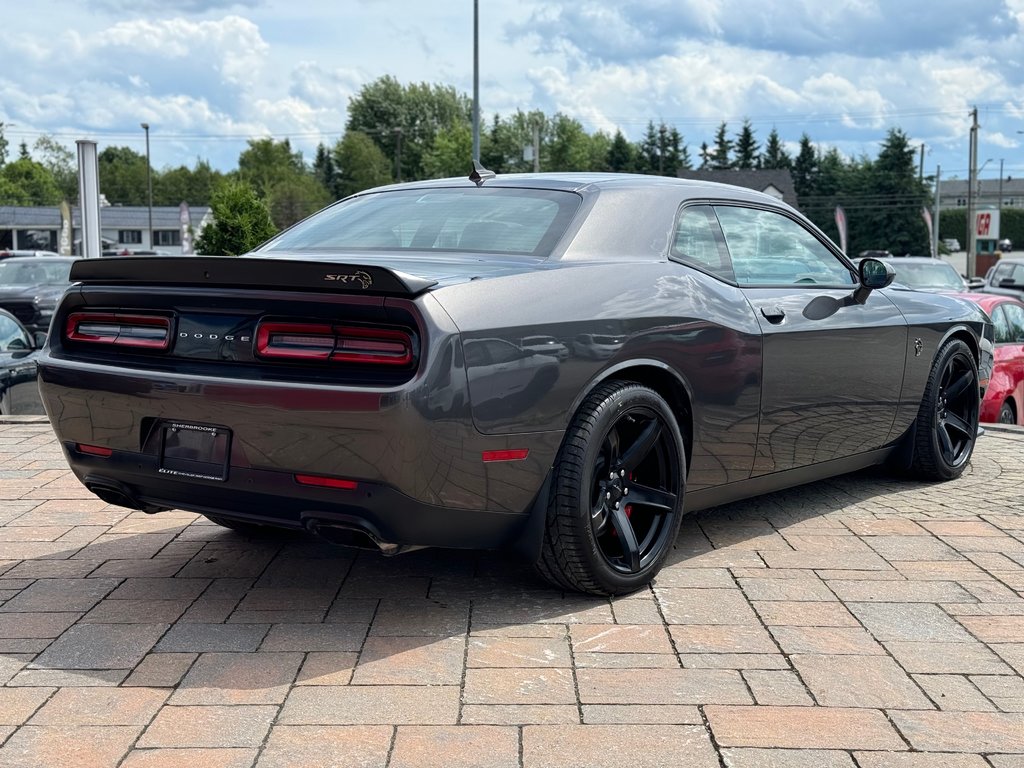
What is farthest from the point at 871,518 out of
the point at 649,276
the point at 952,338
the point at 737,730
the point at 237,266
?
the point at 237,266

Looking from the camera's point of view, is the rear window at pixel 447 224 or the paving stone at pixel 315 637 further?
the rear window at pixel 447 224

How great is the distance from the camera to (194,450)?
380cm

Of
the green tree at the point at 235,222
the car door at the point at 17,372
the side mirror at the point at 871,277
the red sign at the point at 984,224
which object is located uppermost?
the red sign at the point at 984,224

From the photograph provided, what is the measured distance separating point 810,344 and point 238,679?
2772 mm

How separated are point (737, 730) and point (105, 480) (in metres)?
2.28

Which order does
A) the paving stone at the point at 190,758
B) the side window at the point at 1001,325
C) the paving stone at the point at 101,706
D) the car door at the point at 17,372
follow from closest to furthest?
1. the paving stone at the point at 190,758
2. the paving stone at the point at 101,706
3. the car door at the point at 17,372
4. the side window at the point at 1001,325

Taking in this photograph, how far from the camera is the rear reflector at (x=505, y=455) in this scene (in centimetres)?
362

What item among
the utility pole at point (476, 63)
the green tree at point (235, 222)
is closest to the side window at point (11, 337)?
the green tree at point (235, 222)

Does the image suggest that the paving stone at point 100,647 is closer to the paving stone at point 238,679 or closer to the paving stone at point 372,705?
the paving stone at point 238,679

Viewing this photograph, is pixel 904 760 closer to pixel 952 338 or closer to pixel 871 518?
pixel 871 518

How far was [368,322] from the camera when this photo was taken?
353cm

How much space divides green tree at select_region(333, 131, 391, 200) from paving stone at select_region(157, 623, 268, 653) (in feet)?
319

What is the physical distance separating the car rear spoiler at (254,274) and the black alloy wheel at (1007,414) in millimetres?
7029

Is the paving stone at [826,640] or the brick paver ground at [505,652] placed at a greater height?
the brick paver ground at [505,652]
